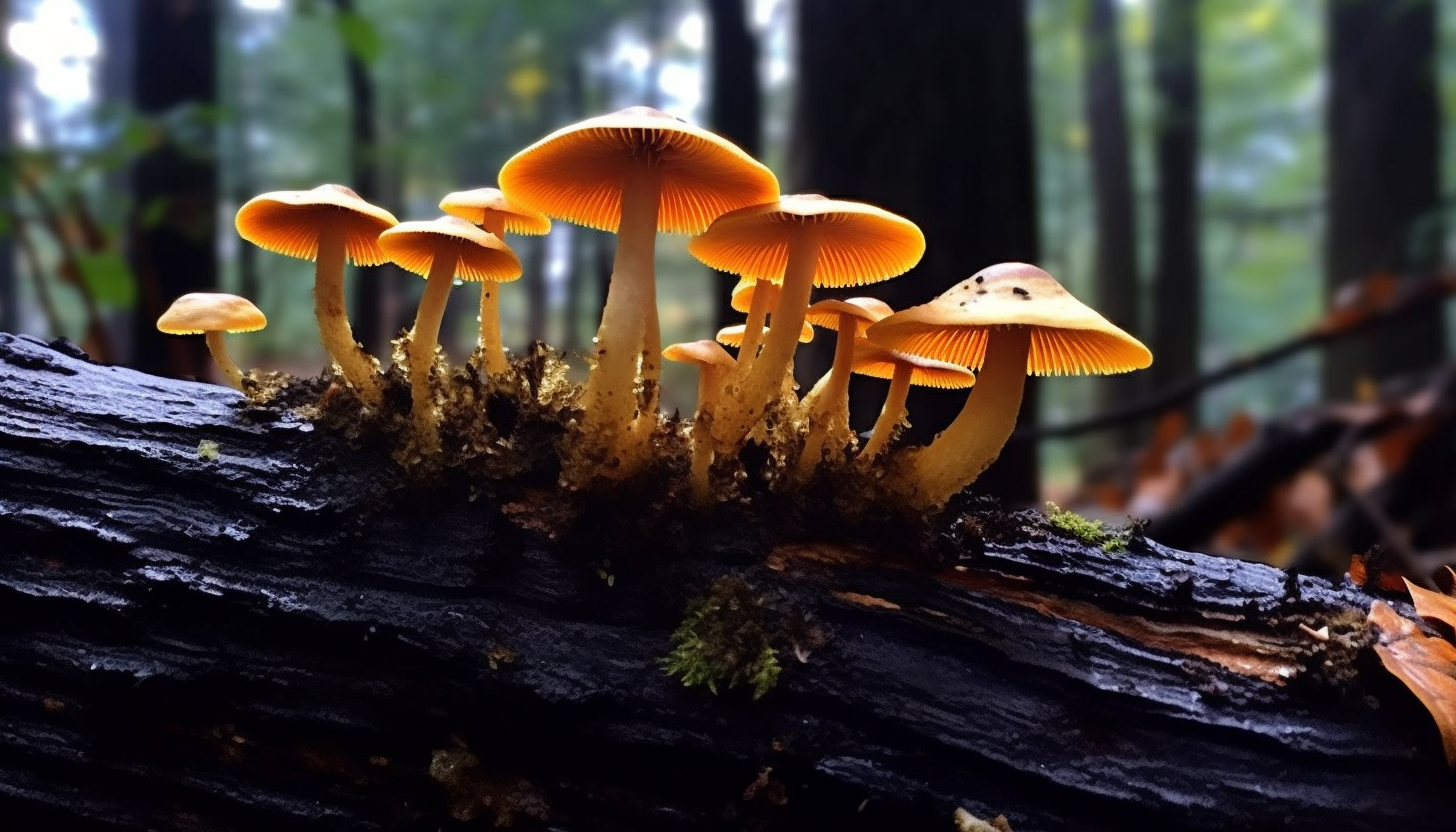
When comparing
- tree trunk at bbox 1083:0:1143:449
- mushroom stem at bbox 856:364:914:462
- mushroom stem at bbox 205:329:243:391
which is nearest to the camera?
mushroom stem at bbox 856:364:914:462

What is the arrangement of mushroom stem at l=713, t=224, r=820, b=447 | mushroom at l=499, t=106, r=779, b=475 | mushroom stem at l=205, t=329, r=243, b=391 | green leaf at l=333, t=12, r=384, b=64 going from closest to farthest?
mushroom at l=499, t=106, r=779, b=475, mushroom stem at l=713, t=224, r=820, b=447, mushroom stem at l=205, t=329, r=243, b=391, green leaf at l=333, t=12, r=384, b=64

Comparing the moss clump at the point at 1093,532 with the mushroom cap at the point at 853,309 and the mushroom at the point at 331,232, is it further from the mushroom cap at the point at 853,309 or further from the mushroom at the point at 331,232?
the mushroom at the point at 331,232

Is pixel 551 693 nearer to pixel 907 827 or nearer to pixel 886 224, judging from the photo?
pixel 907 827

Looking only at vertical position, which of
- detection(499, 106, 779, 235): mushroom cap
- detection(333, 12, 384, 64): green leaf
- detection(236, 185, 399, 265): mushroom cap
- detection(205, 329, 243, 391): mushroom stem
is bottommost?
detection(205, 329, 243, 391): mushroom stem

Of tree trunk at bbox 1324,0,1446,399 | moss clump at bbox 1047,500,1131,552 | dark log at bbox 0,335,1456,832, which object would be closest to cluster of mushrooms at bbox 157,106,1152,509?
dark log at bbox 0,335,1456,832

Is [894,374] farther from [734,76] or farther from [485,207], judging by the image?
[734,76]

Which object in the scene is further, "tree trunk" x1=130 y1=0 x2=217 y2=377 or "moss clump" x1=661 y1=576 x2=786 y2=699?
"tree trunk" x1=130 y1=0 x2=217 y2=377

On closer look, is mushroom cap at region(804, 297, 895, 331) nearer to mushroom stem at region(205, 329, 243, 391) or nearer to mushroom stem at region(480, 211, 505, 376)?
mushroom stem at region(480, 211, 505, 376)
